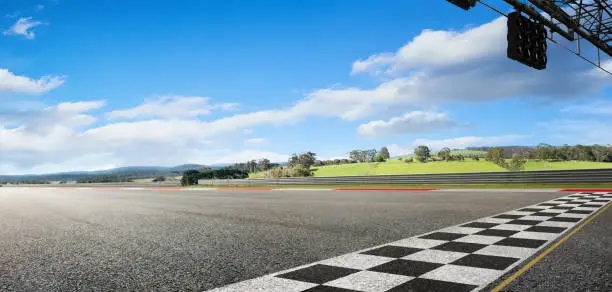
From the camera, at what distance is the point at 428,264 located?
4.01 metres

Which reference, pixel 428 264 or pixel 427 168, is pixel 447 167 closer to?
pixel 427 168

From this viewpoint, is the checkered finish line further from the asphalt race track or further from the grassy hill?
the grassy hill

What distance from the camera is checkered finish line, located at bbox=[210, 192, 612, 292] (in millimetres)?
3320

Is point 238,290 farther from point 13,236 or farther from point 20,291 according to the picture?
point 13,236

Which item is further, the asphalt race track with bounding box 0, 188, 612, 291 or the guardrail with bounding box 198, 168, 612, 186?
the guardrail with bounding box 198, 168, 612, 186

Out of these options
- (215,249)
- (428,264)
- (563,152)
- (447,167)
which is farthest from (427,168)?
(428,264)

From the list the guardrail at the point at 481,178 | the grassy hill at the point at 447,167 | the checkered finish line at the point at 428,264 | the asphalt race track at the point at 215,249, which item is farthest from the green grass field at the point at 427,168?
the checkered finish line at the point at 428,264

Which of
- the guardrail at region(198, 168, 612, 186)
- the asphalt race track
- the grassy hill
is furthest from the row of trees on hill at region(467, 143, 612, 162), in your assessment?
the asphalt race track

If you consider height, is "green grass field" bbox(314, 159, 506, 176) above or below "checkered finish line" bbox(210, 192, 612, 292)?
above

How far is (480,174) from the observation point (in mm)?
21422

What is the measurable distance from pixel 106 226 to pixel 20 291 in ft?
15.7

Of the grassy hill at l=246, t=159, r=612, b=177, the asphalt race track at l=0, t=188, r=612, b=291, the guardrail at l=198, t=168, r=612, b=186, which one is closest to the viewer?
the asphalt race track at l=0, t=188, r=612, b=291

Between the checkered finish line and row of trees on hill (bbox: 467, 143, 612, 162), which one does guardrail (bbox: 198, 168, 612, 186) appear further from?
row of trees on hill (bbox: 467, 143, 612, 162)

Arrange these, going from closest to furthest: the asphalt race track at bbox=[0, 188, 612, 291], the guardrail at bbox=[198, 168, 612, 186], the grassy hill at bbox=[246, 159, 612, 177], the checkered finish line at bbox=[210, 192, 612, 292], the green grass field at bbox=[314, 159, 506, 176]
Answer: the checkered finish line at bbox=[210, 192, 612, 292] → the asphalt race track at bbox=[0, 188, 612, 291] → the guardrail at bbox=[198, 168, 612, 186] → the grassy hill at bbox=[246, 159, 612, 177] → the green grass field at bbox=[314, 159, 506, 176]
